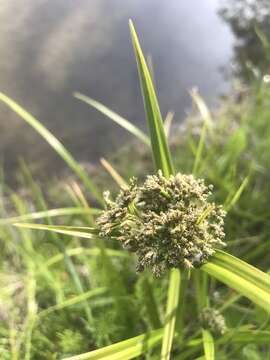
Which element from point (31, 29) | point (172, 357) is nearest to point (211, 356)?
point (172, 357)

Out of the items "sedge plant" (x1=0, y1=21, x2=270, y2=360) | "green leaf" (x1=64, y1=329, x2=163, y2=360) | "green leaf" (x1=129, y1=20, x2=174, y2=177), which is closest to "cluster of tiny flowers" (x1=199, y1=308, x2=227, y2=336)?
"green leaf" (x1=64, y1=329, x2=163, y2=360)

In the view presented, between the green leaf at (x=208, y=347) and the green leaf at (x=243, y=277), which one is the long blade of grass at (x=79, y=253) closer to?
the green leaf at (x=208, y=347)

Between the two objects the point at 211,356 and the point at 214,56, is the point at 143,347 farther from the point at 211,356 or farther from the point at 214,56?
the point at 214,56

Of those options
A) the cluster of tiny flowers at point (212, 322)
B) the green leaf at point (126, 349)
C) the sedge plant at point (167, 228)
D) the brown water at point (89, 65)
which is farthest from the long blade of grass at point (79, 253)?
the brown water at point (89, 65)

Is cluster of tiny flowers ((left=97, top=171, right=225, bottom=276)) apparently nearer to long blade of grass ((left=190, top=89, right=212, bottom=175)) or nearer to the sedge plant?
the sedge plant

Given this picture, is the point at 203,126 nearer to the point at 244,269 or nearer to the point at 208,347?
the point at 208,347

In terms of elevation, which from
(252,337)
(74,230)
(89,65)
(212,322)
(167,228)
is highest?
(89,65)

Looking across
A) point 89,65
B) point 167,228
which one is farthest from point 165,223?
point 89,65
